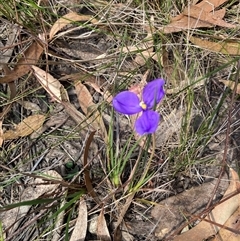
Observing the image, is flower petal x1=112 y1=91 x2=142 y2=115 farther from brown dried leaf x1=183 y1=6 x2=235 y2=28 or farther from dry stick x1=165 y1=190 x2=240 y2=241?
brown dried leaf x1=183 y1=6 x2=235 y2=28

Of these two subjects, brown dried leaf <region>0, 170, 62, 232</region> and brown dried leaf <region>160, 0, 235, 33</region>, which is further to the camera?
brown dried leaf <region>160, 0, 235, 33</region>

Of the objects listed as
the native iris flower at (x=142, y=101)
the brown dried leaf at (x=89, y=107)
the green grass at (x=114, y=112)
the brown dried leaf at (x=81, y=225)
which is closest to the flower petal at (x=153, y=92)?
the native iris flower at (x=142, y=101)

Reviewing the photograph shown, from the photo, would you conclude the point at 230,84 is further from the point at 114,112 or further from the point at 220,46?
the point at 114,112

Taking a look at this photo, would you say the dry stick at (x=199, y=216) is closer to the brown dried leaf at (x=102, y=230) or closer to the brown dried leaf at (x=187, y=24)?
the brown dried leaf at (x=102, y=230)

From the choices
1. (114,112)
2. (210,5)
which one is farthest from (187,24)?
(114,112)

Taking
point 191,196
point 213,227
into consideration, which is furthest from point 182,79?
point 213,227

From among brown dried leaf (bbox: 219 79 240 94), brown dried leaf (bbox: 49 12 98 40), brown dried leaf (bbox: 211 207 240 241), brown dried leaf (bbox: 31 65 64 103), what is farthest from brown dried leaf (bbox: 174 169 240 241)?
brown dried leaf (bbox: 49 12 98 40)
